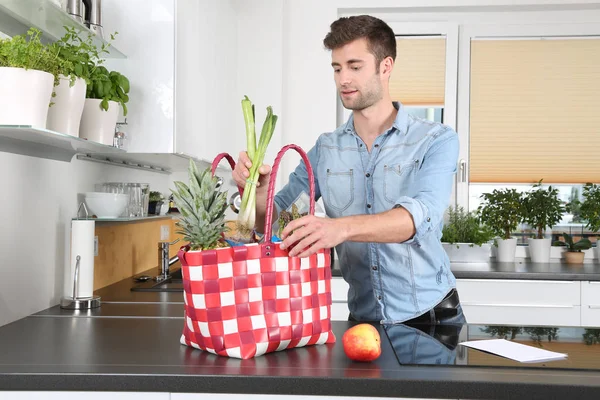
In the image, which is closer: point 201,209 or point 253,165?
point 201,209

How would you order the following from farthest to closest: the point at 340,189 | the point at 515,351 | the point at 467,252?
the point at 467,252 < the point at 340,189 < the point at 515,351

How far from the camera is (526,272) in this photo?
3.41 m

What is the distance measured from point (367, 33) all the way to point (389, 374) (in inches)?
41.6

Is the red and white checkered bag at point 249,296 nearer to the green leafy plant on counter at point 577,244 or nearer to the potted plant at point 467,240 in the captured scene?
the potted plant at point 467,240

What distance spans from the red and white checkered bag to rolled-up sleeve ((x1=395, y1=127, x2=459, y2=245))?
321mm

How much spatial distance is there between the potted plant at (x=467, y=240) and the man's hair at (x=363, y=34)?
203cm

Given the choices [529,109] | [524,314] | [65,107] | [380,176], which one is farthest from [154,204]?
[529,109]

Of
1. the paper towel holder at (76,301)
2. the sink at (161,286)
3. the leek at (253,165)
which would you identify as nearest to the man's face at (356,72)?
the leek at (253,165)

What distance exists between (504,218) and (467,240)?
1.03 ft

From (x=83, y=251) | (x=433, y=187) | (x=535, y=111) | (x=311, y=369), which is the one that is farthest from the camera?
(x=535, y=111)

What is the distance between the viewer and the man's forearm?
1516 millimetres

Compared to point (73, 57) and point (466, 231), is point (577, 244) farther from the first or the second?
point (73, 57)

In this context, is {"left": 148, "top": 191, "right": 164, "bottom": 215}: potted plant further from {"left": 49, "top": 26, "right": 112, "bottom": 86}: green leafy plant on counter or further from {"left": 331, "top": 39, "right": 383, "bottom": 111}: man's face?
{"left": 331, "top": 39, "right": 383, "bottom": 111}: man's face

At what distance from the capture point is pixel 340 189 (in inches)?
82.6
